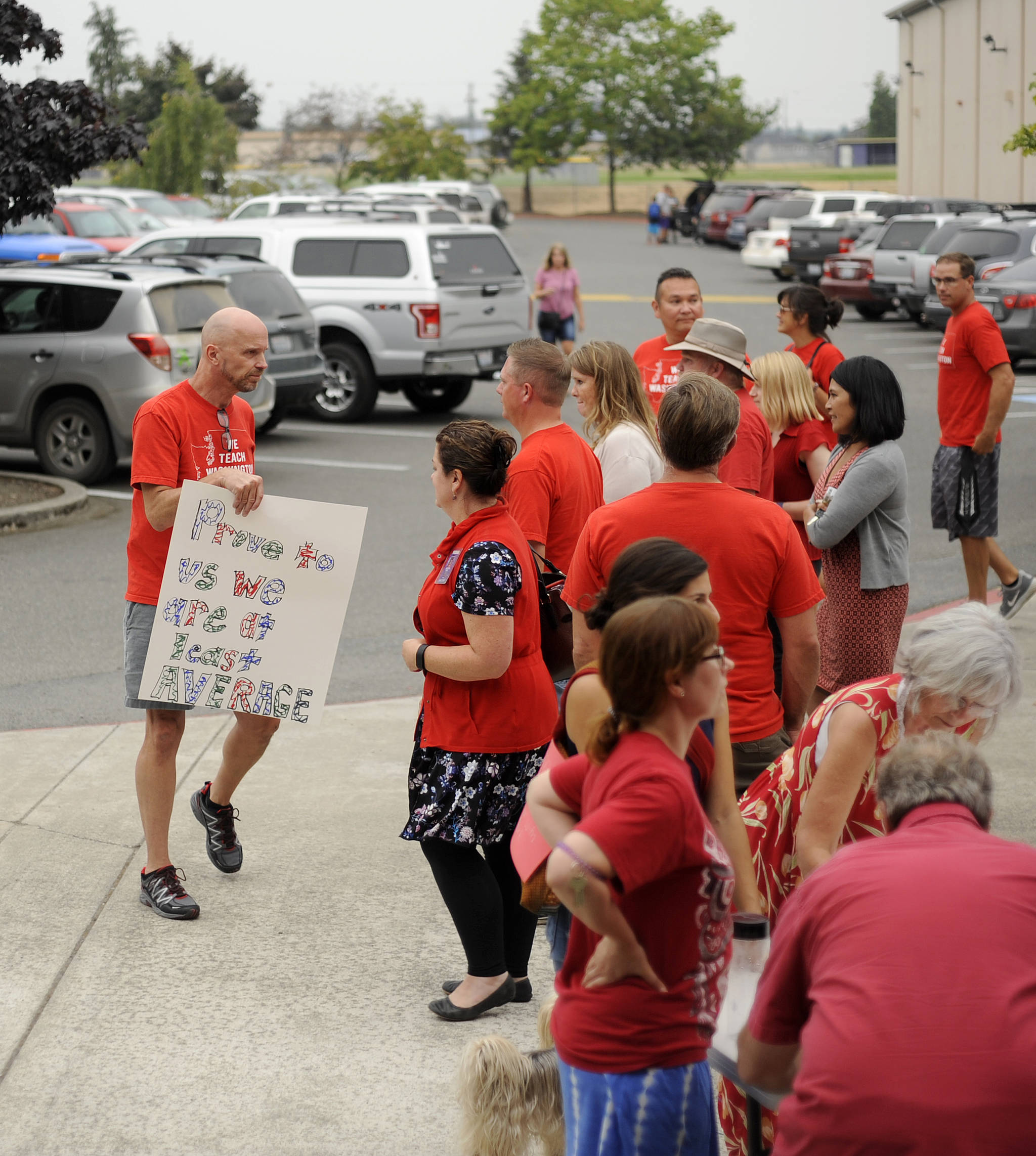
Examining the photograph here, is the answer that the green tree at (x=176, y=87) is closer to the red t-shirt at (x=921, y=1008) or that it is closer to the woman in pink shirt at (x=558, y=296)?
the woman in pink shirt at (x=558, y=296)

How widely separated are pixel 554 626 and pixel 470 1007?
3.74ft

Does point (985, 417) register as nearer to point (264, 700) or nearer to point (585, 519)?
point (585, 519)

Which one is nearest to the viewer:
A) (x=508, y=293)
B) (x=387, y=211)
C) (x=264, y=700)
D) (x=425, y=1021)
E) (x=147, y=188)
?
(x=425, y=1021)

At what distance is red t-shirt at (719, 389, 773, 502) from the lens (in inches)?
200

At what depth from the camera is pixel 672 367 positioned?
661 cm

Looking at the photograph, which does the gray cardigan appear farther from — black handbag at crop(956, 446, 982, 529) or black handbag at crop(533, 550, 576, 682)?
black handbag at crop(956, 446, 982, 529)

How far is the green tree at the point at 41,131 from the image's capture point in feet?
38.1

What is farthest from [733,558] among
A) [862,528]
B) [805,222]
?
[805,222]

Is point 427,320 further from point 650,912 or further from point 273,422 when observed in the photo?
point 650,912

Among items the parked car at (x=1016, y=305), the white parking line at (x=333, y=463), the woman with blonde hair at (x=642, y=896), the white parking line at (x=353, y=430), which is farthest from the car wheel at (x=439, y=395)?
the woman with blonde hair at (x=642, y=896)

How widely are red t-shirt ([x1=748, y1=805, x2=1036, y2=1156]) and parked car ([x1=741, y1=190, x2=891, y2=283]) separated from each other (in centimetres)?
2626

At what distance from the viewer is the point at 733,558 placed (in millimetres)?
3711

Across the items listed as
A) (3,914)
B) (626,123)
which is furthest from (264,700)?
(626,123)

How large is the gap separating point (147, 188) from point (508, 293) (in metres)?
31.2
